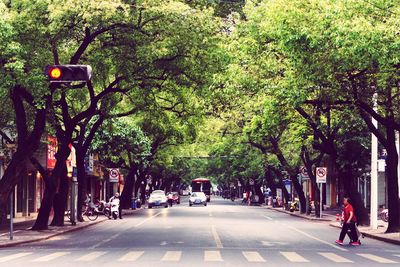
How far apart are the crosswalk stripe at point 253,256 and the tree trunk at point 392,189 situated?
11342mm

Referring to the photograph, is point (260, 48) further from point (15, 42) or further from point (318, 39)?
point (15, 42)

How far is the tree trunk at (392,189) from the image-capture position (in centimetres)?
2978

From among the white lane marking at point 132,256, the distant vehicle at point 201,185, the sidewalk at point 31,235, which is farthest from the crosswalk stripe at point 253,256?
the distant vehicle at point 201,185

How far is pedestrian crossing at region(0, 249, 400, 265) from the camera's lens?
707 inches

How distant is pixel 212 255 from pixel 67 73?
614cm

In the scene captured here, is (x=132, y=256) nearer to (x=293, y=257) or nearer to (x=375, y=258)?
(x=293, y=257)

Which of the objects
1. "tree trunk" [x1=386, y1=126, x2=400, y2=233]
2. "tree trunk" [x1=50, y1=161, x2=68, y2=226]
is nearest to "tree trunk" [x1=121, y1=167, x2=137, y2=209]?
"tree trunk" [x1=50, y1=161, x2=68, y2=226]

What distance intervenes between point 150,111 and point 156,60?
25.7ft

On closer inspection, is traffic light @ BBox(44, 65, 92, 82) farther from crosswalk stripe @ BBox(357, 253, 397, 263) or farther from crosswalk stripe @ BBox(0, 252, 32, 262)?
crosswalk stripe @ BBox(357, 253, 397, 263)

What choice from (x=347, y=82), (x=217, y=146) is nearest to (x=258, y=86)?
(x=347, y=82)

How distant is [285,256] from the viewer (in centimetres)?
1927

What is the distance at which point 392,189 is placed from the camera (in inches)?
1189

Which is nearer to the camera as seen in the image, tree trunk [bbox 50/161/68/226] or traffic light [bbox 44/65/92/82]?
traffic light [bbox 44/65/92/82]

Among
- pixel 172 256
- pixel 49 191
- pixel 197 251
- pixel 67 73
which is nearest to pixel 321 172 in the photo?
pixel 49 191
